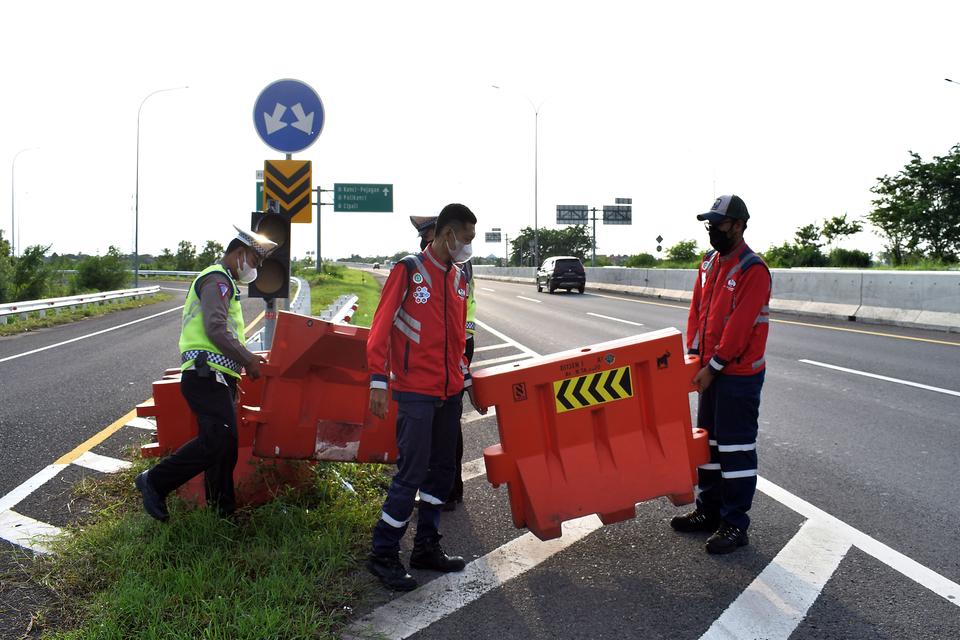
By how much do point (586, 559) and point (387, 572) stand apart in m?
1.07

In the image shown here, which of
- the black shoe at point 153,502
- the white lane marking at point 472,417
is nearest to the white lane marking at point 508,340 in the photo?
the white lane marking at point 472,417

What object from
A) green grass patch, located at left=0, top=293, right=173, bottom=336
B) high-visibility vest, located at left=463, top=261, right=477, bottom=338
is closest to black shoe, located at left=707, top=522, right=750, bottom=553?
high-visibility vest, located at left=463, top=261, right=477, bottom=338

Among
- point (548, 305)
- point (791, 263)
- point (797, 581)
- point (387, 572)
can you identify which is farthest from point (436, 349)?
point (791, 263)

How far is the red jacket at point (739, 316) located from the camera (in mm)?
4043

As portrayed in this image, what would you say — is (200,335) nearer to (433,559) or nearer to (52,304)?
(433,559)

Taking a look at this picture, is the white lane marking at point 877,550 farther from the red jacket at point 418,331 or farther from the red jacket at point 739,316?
the red jacket at point 418,331

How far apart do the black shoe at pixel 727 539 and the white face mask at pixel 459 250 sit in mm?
2018

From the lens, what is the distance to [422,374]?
12.3 feet

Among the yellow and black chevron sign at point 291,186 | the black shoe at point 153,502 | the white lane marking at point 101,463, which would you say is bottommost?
the white lane marking at point 101,463

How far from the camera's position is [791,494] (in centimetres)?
488

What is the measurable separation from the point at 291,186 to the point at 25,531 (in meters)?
3.70

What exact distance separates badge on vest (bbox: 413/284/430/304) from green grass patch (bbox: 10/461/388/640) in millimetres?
1340

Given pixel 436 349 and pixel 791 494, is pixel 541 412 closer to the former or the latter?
pixel 436 349

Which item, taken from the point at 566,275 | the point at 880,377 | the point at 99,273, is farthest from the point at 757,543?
the point at 99,273
